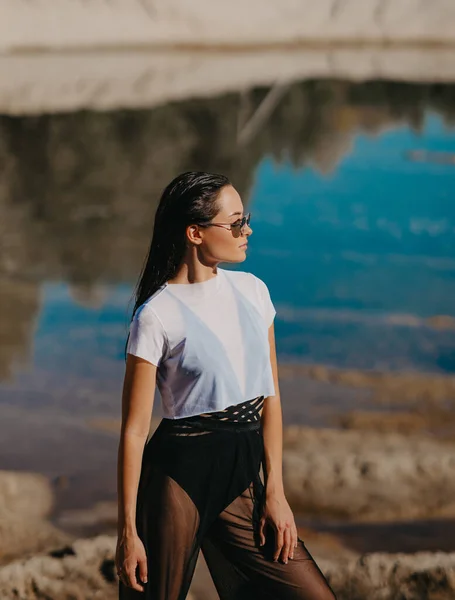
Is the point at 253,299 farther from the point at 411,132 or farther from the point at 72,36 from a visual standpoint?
the point at 72,36

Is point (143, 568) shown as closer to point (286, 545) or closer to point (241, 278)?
point (286, 545)

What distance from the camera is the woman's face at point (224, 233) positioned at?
265 centimetres

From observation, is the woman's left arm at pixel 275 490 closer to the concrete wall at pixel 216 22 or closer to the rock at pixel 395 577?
the rock at pixel 395 577

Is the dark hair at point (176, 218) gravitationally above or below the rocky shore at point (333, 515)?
above

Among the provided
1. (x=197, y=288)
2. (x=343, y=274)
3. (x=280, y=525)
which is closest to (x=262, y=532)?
(x=280, y=525)

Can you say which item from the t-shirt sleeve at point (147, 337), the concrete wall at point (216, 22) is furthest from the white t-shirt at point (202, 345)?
the concrete wall at point (216, 22)

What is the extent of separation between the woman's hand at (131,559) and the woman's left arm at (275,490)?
0.28 meters

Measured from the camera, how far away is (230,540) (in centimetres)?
266

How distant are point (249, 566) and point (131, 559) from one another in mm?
278

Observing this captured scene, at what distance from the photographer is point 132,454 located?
2.56 metres

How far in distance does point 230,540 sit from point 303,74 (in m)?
28.1

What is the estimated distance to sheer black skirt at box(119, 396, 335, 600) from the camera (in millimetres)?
2598

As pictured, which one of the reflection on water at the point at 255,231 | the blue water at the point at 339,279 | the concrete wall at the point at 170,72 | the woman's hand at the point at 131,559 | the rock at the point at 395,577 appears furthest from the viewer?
the concrete wall at the point at 170,72

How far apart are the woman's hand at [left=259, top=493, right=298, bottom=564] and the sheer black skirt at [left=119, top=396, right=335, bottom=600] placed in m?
0.02
